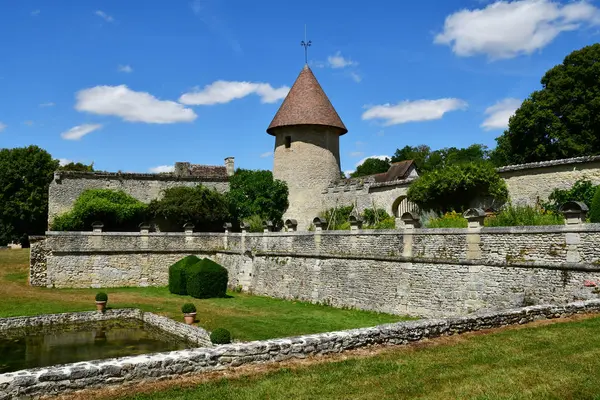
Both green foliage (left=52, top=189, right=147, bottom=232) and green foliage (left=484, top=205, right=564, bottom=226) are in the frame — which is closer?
green foliage (left=484, top=205, right=564, bottom=226)

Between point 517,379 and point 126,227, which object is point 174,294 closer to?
point 126,227

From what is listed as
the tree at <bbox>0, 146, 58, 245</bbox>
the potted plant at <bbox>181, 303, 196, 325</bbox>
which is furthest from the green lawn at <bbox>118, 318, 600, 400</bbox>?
the tree at <bbox>0, 146, 58, 245</bbox>

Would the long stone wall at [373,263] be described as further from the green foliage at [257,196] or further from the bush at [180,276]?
the green foliage at [257,196]

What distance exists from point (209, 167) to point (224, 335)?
1091 inches

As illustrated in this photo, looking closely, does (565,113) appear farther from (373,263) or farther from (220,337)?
(220,337)

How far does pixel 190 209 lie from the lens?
28.8 meters

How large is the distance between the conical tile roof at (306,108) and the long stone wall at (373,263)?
694cm

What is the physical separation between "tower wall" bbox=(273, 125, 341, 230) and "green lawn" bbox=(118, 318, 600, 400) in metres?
19.9

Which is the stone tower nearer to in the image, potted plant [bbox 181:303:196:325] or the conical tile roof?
the conical tile roof

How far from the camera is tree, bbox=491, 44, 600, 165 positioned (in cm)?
2511

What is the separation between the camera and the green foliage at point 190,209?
28.9 metres

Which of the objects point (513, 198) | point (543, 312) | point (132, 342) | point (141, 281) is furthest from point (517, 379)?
point (141, 281)

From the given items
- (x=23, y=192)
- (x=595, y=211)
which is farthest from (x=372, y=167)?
(x=595, y=211)

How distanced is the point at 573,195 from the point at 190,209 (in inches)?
776
